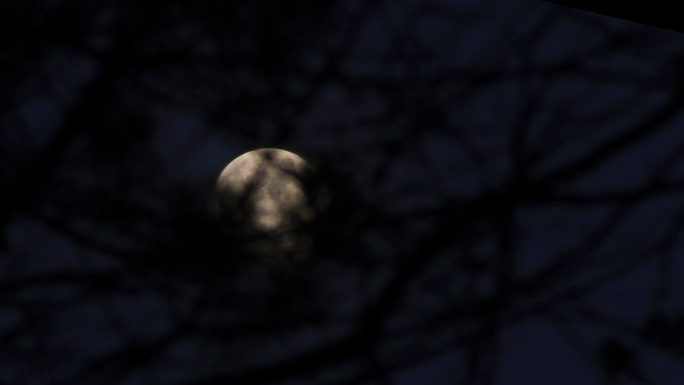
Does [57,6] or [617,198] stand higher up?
[57,6]

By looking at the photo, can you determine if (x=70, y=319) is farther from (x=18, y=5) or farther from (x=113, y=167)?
(x=18, y=5)

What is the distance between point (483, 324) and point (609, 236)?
2.33 ft

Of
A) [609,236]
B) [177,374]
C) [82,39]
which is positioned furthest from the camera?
[609,236]

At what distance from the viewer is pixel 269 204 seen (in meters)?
2.41

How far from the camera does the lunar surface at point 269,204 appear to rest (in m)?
2.41

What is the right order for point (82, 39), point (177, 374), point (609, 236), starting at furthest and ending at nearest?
point (609, 236), point (82, 39), point (177, 374)

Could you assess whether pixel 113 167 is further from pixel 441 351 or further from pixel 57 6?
pixel 441 351

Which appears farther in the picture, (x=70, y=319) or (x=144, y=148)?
(x=144, y=148)

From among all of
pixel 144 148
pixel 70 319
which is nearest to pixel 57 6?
pixel 144 148

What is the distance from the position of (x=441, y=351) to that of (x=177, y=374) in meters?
1.07

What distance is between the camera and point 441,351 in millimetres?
2391

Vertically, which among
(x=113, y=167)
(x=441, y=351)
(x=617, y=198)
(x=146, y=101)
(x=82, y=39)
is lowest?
(x=441, y=351)

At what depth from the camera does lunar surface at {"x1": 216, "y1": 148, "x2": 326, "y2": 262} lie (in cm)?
241

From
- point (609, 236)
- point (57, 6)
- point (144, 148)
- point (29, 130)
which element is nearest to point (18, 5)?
point (57, 6)
